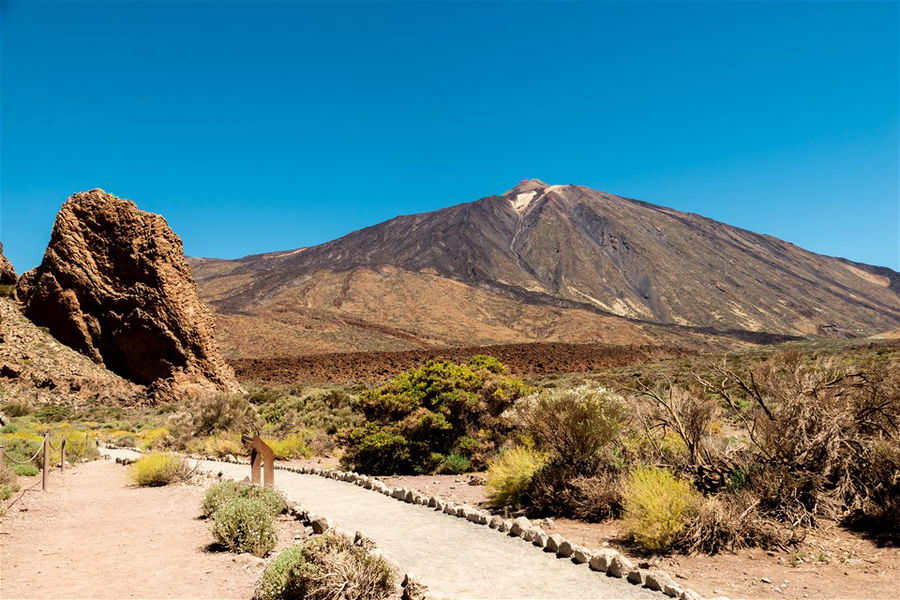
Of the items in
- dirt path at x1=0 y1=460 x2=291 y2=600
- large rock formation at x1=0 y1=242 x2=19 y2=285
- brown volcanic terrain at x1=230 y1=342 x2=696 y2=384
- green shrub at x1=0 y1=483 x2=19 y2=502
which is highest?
large rock formation at x1=0 y1=242 x2=19 y2=285

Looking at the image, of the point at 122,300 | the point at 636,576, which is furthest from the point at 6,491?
the point at 122,300

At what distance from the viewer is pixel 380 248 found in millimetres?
156000

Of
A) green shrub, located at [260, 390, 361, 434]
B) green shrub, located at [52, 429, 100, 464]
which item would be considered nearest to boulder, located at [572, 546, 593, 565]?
green shrub, located at [260, 390, 361, 434]

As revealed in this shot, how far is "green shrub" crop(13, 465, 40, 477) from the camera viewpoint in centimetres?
1219

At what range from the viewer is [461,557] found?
6219 millimetres

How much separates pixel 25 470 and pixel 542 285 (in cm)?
12063

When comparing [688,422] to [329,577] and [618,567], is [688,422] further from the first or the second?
[329,577]

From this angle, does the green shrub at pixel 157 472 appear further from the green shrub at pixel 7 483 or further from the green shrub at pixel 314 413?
the green shrub at pixel 314 413

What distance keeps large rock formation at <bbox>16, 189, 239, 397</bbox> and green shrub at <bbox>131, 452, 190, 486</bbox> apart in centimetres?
1586

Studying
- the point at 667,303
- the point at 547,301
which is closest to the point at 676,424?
the point at 547,301

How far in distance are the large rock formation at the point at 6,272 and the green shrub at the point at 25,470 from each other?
74.5 ft

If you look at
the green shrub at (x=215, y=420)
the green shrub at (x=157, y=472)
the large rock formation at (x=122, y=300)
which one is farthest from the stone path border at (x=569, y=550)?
the large rock formation at (x=122, y=300)

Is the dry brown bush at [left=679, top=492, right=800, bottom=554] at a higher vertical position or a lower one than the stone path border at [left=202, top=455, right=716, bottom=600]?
higher

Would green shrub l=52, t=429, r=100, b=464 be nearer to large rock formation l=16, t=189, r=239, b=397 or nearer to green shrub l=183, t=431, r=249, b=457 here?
green shrub l=183, t=431, r=249, b=457
